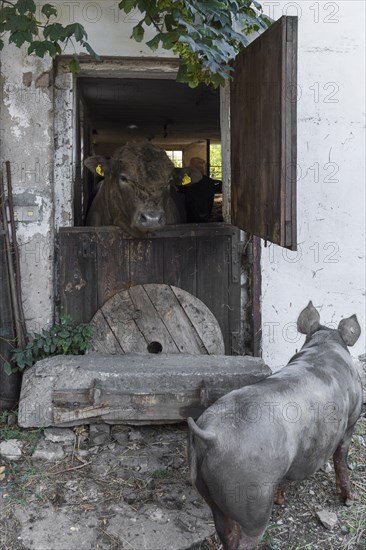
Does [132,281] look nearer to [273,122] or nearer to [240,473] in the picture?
[273,122]

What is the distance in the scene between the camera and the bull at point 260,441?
2.95 meters

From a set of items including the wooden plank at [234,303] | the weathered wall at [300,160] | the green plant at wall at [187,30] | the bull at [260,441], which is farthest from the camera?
the wooden plank at [234,303]

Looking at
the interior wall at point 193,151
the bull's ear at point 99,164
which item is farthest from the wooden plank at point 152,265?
the interior wall at point 193,151

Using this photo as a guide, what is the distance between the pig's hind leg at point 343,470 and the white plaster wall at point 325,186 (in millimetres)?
1517

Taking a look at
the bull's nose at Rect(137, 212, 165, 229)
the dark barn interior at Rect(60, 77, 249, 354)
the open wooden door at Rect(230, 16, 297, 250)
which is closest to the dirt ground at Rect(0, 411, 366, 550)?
the dark barn interior at Rect(60, 77, 249, 354)

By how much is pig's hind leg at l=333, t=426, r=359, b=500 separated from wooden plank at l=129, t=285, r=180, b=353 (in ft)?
5.60

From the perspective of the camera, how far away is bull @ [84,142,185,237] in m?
4.71

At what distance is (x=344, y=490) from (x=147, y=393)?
4.80 feet

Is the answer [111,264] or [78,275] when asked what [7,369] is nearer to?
[78,275]

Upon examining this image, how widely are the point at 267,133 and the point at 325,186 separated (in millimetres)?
1566

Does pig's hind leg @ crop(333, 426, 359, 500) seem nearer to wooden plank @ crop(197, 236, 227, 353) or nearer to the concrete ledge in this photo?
the concrete ledge

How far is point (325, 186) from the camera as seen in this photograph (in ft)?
17.6

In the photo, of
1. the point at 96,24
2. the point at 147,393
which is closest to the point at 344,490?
the point at 147,393

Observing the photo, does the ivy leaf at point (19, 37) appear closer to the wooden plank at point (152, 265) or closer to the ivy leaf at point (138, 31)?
the ivy leaf at point (138, 31)
